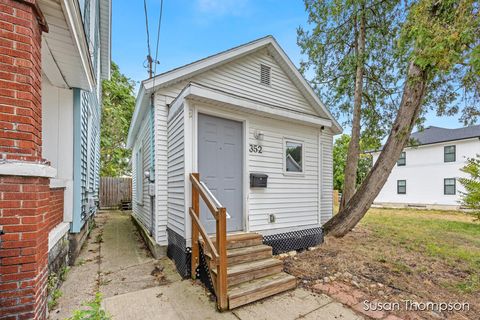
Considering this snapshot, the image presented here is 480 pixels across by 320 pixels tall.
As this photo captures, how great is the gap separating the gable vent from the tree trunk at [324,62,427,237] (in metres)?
3.34

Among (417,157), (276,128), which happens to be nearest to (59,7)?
(276,128)

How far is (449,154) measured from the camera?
15.7 metres

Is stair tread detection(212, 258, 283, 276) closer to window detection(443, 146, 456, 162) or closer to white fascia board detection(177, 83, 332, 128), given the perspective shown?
white fascia board detection(177, 83, 332, 128)

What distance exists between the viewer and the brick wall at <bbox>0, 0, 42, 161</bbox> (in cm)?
193

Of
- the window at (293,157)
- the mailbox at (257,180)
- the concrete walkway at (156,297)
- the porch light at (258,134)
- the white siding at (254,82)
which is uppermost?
the white siding at (254,82)

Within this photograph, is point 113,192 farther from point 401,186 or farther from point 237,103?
point 401,186

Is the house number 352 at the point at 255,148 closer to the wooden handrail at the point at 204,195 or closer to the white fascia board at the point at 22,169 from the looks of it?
the wooden handrail at the point at 204,195

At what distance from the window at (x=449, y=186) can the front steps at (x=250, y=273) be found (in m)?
17.2

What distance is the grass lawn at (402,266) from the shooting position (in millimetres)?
3498

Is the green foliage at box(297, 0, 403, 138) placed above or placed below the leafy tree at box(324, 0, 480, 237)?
above

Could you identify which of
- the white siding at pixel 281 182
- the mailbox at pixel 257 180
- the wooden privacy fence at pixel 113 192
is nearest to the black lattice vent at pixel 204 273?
the white siding at pixel 281 182

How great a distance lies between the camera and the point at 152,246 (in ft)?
15.6

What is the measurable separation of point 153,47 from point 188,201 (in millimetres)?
3697

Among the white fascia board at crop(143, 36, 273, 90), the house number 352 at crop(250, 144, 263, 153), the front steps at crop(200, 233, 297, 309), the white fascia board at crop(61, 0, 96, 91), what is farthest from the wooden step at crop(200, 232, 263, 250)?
the white fascia board at crop(143, 36, 273, 90)
